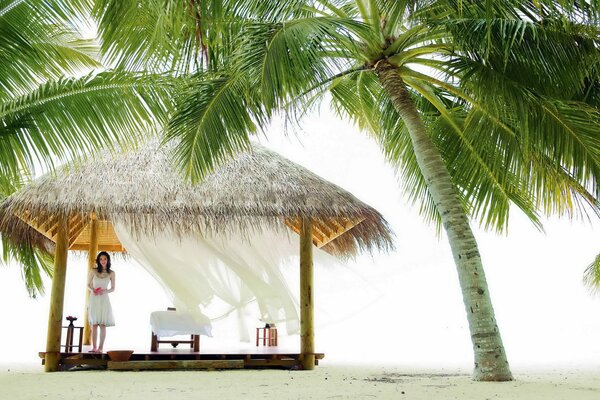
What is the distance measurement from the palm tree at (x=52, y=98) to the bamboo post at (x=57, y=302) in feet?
5.47

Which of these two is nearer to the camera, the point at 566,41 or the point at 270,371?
the point at 566,41

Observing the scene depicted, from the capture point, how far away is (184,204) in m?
6.17

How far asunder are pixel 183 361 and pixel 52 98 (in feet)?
9.27

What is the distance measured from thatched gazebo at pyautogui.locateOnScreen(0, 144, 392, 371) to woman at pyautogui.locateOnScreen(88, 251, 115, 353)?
329 mm

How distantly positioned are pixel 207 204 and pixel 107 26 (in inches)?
89.0

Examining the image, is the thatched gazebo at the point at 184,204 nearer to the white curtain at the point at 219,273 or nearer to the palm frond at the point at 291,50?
the white curtain at the point at 219,273

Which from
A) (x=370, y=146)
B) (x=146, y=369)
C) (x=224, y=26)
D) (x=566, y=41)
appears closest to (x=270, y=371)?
(x=146, y=369)

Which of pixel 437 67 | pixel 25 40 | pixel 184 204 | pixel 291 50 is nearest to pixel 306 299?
pixel 184 204

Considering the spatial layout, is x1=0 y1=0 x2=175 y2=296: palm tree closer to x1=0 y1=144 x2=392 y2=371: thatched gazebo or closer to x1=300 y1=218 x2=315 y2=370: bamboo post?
x1=0 y1=144 x2=392 y2=371: thatched gazebo

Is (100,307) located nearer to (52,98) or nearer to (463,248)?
(52,98)

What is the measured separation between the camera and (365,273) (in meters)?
6.86

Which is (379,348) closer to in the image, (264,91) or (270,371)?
(270,371)

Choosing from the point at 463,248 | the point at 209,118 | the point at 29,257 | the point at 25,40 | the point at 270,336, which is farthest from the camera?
the point at 270,336

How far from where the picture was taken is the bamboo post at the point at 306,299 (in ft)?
21.3
